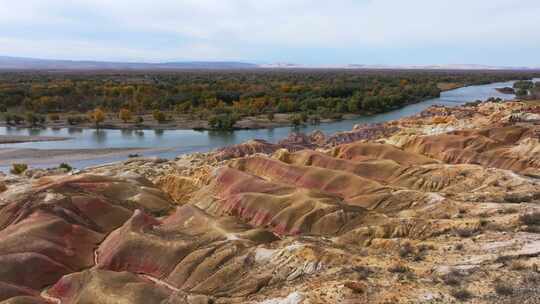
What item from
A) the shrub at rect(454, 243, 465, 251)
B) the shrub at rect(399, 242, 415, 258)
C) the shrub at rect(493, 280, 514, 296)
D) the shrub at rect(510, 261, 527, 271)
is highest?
the shrub at rect(510, 261, 527, 271)

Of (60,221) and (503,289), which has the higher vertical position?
(503,289)

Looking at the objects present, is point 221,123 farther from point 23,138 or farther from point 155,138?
point 23,138

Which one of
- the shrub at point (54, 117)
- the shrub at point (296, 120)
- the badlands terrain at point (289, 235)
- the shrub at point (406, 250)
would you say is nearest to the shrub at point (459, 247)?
the badlands terrain at point (289, 235)

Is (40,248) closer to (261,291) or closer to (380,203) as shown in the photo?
(261,291)

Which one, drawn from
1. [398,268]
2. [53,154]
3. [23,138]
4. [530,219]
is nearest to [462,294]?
[398,268]

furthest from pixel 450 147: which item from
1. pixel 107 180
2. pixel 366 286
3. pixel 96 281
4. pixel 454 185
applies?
pixel 96 281

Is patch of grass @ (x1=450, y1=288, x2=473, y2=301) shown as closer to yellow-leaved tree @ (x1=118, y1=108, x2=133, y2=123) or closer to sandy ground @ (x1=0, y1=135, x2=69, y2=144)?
sandy ground @ (x1=0, y1=135, x2=69, y2=144)

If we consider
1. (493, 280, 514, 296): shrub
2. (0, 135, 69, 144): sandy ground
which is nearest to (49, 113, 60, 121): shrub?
Answer: (0, 135, 69, 144): sandy ground
